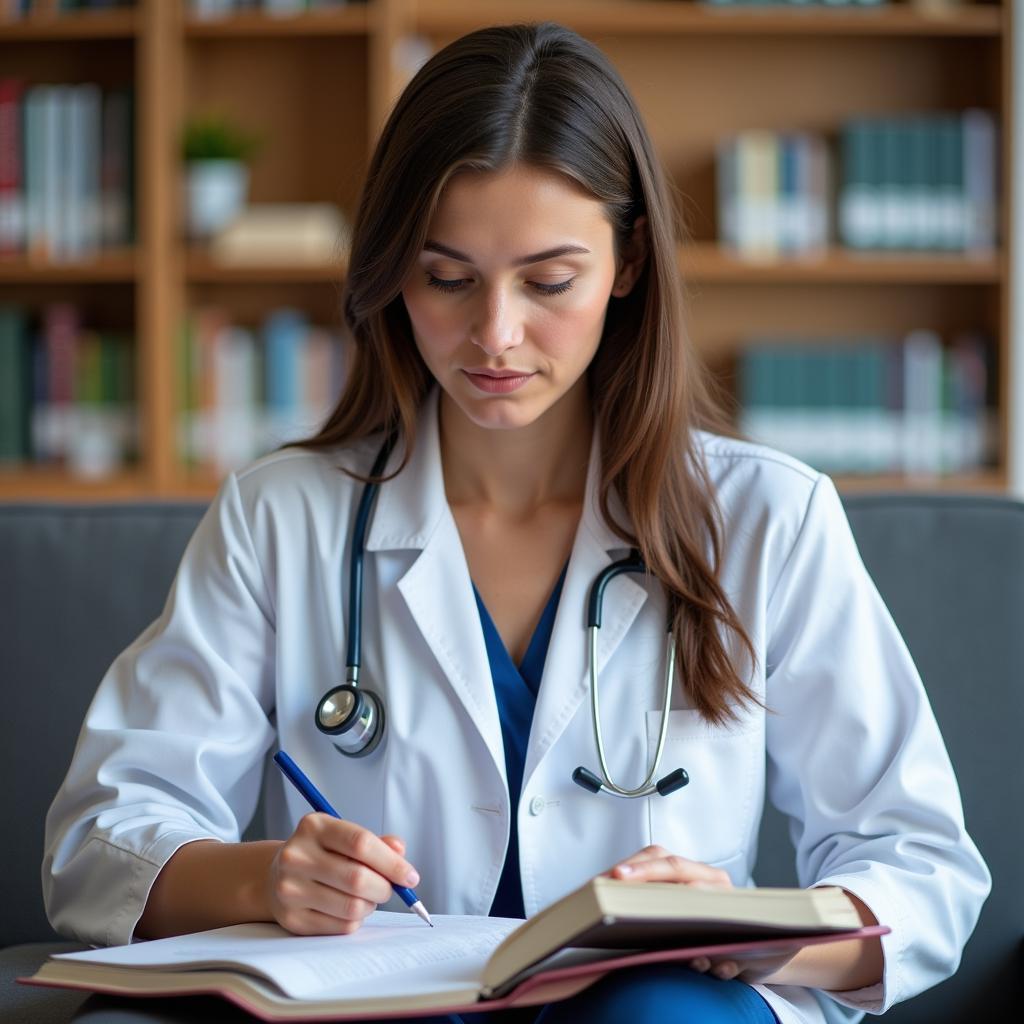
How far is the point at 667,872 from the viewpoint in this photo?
1060mm

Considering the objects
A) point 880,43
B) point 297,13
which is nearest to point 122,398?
point 297,13

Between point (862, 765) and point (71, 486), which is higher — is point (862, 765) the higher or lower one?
the lower one

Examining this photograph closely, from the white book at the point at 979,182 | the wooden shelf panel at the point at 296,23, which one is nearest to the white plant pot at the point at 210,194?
the wooden shelf panel at the point at 296,23

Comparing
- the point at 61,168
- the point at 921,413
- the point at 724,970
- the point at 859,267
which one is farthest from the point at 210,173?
the point at 724,970

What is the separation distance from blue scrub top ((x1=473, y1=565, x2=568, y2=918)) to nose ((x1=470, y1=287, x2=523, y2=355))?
28 cm

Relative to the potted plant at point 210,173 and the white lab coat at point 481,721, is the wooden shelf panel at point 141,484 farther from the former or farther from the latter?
the white lab coat at point 481,721

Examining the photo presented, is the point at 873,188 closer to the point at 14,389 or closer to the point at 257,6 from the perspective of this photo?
the point at 257,6

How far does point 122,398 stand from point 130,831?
2.42m

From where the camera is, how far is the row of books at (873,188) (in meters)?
3.32

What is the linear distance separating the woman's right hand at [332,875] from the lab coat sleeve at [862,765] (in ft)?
1.27

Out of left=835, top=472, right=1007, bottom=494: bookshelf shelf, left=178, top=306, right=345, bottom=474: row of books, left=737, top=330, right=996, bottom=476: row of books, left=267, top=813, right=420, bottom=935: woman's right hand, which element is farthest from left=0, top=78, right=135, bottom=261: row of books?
left=267, top=813, right=420, bottom=935: woman's right hand

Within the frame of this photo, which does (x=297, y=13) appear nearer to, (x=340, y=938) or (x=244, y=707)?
(x=244, y=707)

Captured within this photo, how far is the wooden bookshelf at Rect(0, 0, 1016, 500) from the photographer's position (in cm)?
331

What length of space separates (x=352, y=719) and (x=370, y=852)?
257 millimetres
